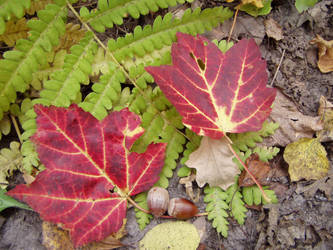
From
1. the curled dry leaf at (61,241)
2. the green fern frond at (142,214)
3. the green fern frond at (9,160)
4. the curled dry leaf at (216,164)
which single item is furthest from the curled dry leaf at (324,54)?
the green fern frond at (9,160)

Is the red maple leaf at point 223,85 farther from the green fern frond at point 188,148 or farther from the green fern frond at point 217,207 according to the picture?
the green fern frond at point 217,207

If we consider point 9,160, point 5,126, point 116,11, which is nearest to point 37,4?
point 116,11

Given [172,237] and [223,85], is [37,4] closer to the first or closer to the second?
[223,85]

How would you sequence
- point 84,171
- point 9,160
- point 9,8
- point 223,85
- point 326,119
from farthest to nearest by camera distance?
point 326,119, point 9,160, point 223,85, point 84,171, point 9,8

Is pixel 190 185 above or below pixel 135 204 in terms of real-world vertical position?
below

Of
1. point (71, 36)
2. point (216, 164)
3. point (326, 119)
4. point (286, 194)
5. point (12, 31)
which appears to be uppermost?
point (12, 31)
